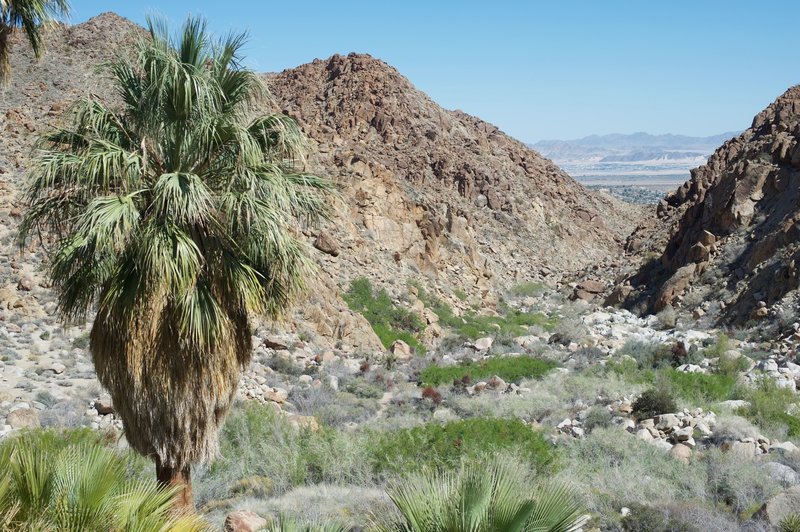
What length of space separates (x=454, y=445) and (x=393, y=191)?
71.9 feet

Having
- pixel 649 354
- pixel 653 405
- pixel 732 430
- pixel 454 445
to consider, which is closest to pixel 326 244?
pixel 649 354

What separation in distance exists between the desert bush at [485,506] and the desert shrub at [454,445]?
500 centimetres

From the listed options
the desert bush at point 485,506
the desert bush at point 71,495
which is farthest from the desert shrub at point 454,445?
the desert bush at point 71,495

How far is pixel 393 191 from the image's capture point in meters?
31.2

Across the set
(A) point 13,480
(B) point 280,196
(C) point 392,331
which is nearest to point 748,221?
(C) point 392,331

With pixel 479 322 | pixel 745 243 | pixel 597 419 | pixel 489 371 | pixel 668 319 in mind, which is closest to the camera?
pixel 597 419

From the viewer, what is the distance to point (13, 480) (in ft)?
12.5

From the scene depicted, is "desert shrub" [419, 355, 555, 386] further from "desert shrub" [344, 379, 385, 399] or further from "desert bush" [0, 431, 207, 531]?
"desert bush" [0, 431, 207, 531]

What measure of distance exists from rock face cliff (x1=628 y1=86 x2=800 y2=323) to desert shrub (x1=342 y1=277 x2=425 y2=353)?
10.1 meters

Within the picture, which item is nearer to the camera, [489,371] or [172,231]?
[172,231]

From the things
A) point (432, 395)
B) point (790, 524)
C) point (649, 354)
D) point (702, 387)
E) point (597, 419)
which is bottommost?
point (649, 354)

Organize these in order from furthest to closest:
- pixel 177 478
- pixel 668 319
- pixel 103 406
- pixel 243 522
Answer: pixel 668 319
pixel 103 406
pixel 243 522
pixel 177 478

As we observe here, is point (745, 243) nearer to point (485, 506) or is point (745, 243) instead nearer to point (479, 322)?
point (479, 322)

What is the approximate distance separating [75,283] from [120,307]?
0.59 m
